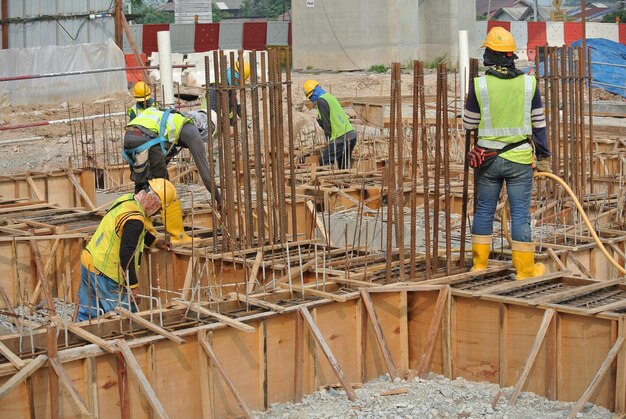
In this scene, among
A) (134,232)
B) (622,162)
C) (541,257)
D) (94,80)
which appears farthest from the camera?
(94,80)

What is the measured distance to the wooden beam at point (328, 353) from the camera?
7.09 m

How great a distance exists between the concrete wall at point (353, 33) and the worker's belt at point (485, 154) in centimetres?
2267

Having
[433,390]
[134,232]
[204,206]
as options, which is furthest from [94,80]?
[433,390]

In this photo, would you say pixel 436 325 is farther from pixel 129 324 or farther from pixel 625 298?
pixel 129 324

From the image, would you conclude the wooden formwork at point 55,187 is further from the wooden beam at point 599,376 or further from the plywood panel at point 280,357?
the wooden beam at point 599,376

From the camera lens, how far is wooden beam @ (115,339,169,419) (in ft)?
20.4

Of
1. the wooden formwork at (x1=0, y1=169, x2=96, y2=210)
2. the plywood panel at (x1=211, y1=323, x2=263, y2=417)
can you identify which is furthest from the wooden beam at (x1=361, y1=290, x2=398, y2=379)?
the wooden formwork at (x1=0, y1=169, x2=96, y2=210)

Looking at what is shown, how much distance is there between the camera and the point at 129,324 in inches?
273

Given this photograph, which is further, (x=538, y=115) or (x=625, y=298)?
(x=538, y=115)

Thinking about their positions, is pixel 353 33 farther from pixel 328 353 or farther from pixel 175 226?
pixel 328 353

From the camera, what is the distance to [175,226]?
9.65 metres

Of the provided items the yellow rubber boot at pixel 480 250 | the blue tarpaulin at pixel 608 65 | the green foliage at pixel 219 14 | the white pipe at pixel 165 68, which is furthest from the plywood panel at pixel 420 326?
the green foliage at pixel 219 14

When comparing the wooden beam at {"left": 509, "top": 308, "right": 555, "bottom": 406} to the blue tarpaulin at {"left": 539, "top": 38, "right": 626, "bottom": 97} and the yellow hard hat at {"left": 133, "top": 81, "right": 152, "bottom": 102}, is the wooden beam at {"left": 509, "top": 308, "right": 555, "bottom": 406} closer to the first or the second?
the yellow hard hat at {"left": 133, "top": 81, "right": 152, "bottom": 102}

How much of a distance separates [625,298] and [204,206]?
5.11 metres
